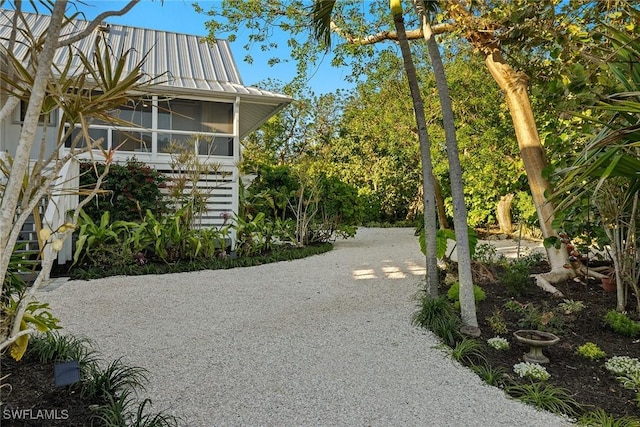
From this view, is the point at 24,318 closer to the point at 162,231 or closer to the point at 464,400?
the point at 464,400

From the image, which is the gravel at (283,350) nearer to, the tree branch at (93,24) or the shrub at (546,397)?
the shrub at (546,397)

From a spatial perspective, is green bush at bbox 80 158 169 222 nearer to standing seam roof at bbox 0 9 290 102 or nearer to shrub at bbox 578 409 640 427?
standing seam roof at bbox 0 9 290 102

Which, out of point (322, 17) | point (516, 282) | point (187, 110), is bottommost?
point (516, 282)

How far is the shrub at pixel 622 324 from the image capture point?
383cm

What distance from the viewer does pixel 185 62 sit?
11.7 meters

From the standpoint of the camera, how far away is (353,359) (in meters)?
3.45

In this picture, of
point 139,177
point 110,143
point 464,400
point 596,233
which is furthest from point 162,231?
point 596,233

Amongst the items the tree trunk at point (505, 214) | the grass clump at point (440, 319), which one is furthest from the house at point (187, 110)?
the tree trunk at point (505, 214)

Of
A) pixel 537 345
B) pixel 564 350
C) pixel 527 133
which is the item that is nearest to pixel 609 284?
pixel 564 350

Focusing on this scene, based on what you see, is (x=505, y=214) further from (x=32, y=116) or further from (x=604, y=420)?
(x=32, y=116)

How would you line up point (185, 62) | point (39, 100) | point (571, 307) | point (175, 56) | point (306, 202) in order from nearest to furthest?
point (39, 100) → point (571, 307) → point (306, 202) → point (185, 62) → point (175, 56)

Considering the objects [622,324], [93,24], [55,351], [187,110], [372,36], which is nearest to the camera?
[93,24]

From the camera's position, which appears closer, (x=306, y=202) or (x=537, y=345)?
(x=537, y=345)

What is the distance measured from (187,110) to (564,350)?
10148 mm
